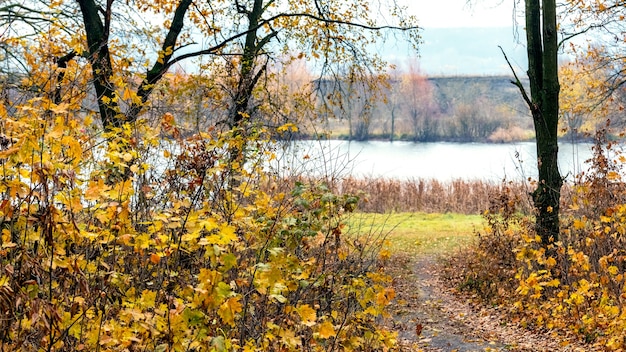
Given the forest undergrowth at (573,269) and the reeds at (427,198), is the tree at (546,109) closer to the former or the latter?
the forest undergrowth at (573,269)

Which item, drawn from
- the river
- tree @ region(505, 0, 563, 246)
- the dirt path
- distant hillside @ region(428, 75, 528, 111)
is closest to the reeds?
the river

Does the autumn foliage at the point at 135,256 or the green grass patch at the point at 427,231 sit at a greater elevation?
the autumn foliage at the point at 135,256

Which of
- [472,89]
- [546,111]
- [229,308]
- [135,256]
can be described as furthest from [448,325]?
[472,89]

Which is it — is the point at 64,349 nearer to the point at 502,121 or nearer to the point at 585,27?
the point at 585,27

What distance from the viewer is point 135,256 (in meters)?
3.70

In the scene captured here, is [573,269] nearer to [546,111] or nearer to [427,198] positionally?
[546,111]

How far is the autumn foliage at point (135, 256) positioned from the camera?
2484 millimetres

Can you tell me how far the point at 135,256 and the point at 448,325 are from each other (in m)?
4.97

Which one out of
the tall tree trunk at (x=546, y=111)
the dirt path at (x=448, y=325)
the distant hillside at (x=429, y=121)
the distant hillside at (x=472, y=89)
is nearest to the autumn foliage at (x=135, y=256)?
the dirt path at (x=448, y=325)

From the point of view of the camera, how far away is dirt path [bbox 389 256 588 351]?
6344 mm

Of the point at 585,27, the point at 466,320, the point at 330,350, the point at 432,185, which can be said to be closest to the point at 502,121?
the point at 432,185

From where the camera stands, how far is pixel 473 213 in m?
19.2

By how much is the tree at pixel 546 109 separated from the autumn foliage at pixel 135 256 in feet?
14.7

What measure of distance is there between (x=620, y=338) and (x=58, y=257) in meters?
4.86
